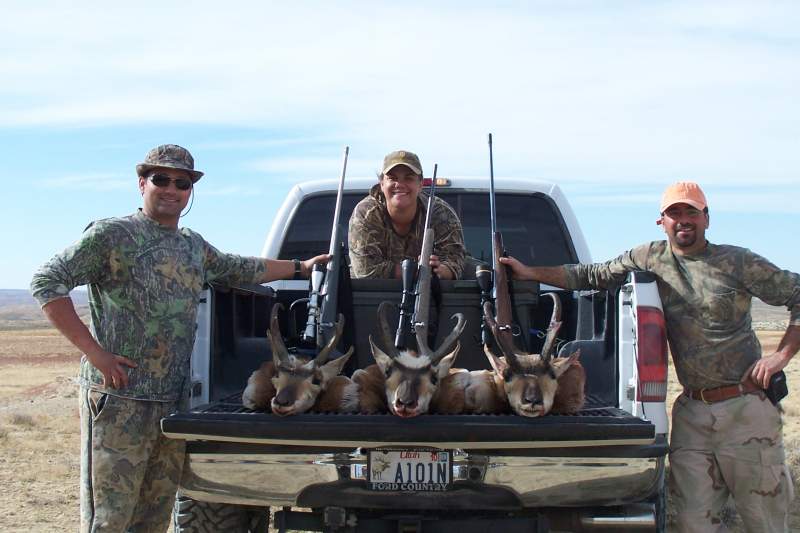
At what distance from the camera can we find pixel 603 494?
4.14 meters

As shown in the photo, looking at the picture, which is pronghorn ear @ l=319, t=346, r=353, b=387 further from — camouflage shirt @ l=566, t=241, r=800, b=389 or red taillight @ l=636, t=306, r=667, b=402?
camouflage shirt @ l=566, t=241, r=800, b=389

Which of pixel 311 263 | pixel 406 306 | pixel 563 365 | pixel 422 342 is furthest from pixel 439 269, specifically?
pixel 563 365

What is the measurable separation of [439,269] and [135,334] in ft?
6.08

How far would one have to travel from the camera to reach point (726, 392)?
4816 millimetres

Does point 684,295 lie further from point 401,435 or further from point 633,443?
point 401,435

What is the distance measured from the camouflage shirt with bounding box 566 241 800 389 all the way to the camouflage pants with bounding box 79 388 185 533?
8.76 ft

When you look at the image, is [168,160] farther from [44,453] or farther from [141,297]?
[44,453]

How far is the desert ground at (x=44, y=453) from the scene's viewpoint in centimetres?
705

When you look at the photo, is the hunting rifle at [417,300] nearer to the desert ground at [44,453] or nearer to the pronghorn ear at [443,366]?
the pronghorn ear at [443,366]

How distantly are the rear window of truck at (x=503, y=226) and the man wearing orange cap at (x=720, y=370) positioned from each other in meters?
2.01

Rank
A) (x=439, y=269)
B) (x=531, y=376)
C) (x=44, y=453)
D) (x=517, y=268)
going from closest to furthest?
1. (x=531, y=376)
2. (x=517, y=268)
3. (x=439, y=269)
4. (x=44, y=453)

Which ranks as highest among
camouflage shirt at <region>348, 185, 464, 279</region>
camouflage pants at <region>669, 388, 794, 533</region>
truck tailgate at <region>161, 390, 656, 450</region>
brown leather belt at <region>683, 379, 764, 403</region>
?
camouflage shirt at <region>348, 185, 464, 279</region>

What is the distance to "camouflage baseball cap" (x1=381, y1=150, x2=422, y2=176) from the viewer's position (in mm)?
5848

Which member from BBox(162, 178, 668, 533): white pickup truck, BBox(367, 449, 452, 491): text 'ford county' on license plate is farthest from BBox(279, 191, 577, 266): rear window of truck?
BBox(367, 449, 452, 491): text 'ford county' on license plate
